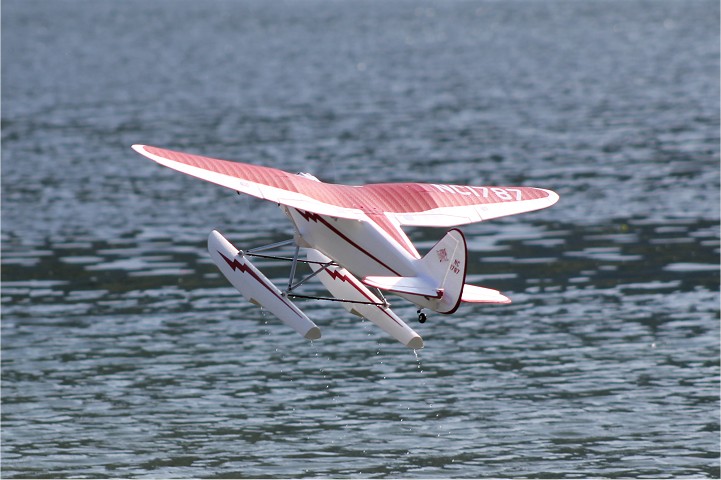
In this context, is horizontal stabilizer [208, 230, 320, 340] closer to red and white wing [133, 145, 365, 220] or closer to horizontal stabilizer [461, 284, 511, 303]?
red and white wing [133, 145, 365, 220]

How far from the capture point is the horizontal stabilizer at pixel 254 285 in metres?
24.1

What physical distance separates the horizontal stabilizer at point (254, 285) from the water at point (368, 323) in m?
4.64

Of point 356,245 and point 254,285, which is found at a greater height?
point 356,245

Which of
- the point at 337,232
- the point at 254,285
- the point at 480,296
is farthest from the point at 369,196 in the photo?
the point at 480,296

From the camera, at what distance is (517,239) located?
4894 centimetres

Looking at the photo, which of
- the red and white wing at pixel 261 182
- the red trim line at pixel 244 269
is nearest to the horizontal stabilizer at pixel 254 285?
the red trim line at pixel 244 269

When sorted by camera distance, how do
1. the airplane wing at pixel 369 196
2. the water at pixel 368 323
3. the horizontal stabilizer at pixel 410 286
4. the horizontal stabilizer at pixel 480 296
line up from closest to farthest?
the horizontal stabilizer at pixel 410 286
the horizontal stabilizer at pixel 480 296
the airplane wing at pixel 369 196
the water at pixel 368 323

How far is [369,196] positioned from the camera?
2452 cm

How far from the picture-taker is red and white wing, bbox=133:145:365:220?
→ 23094 millimetres

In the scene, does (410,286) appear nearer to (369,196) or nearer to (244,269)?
(369,196)

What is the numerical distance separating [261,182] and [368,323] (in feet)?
54.0

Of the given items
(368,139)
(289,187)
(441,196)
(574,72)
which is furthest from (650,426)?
(574,72)

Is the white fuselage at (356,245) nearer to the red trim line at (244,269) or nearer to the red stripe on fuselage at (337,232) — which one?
the red stripe on fuselage at (337,232)

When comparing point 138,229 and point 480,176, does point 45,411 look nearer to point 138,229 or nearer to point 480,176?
point 138,229
